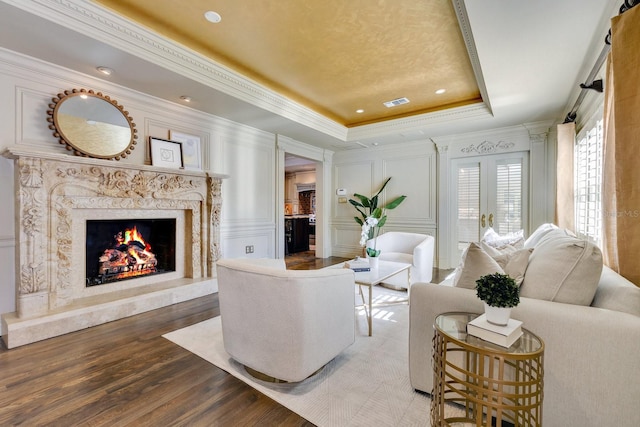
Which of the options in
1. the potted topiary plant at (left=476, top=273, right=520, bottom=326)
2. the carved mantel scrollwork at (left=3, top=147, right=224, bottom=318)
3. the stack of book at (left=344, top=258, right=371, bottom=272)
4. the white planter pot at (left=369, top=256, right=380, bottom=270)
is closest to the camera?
the potted topiary plant at (left=476, top=273, right=520, bottom=326)

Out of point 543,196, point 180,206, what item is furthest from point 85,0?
point 543,196

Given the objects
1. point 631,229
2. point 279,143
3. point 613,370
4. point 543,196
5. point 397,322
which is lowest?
point 397,322

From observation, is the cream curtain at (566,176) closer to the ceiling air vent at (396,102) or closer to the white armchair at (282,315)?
the ceiling air vent at (396,102)

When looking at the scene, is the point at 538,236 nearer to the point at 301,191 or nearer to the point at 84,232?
the point at 84,232

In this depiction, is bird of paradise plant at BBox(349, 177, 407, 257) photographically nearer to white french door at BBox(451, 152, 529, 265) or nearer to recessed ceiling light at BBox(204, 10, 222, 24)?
white french door at BBox(451, 152, 529, 265)

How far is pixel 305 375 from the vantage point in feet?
5.56

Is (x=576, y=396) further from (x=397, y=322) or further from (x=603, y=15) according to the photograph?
(x=603, y=15)

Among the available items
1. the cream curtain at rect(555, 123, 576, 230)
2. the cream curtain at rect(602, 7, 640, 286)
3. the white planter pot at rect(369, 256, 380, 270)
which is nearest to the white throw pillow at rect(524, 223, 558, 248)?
the cream curtain at rect(555, 123, 576, 230)

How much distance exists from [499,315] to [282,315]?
111cm

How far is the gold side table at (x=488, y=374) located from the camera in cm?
110

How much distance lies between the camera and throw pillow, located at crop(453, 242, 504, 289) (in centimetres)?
166

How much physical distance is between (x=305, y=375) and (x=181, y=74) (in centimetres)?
306

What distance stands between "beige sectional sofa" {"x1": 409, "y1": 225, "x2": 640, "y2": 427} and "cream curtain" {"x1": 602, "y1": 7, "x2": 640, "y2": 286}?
0.16 meters

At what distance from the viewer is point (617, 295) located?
4.34ft
